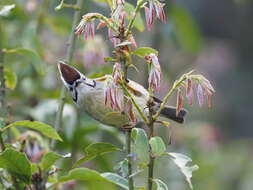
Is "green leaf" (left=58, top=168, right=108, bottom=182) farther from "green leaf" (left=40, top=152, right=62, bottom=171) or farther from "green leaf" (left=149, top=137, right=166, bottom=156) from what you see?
"green leaf" (left=149, top=137, right=166, bottom=156)

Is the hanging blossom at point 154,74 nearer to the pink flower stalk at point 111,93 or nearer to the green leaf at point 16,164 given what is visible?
the pink flower stalk at point 111,93

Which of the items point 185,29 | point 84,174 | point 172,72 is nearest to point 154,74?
point 84,174

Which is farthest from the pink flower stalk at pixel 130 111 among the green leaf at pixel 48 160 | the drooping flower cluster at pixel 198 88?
the green leaf at pixel 48 160

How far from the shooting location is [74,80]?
204cm

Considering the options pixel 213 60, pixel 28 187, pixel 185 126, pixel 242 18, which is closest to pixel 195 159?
pixel 185 126

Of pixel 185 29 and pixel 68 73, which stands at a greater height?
pixel 68 73

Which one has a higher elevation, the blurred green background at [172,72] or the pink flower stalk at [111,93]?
the pink flower stalk at [111,93]

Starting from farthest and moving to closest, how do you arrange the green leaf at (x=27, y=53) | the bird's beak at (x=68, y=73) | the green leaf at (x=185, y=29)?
1. the green leaf at (x=185, y=29)
2. the green leaf at (x=27, y=53)
3. the bird's beak at (x=68, y=73)

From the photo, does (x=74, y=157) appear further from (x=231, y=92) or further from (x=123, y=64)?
(x=231, y=92)

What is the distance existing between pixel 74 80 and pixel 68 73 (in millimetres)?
41

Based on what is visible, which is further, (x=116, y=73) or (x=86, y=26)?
(x=86, y=26)

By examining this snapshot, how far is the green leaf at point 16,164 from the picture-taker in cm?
183

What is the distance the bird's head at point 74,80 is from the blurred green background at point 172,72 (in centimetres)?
19

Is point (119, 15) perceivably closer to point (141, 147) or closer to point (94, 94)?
point (141, 147)
